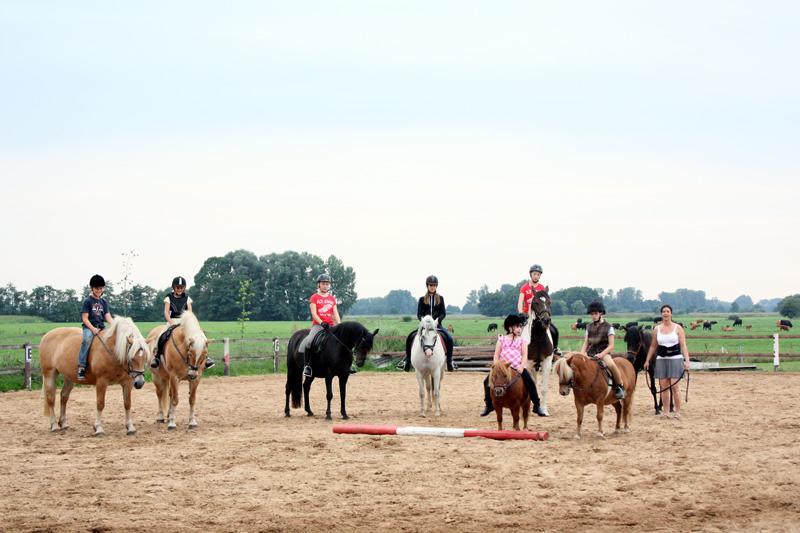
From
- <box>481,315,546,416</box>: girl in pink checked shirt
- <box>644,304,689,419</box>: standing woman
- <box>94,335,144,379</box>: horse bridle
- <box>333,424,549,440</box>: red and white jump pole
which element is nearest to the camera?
<box>333,424,549,440</box>: red and white jump pole

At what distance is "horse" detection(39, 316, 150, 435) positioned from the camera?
13.4 m

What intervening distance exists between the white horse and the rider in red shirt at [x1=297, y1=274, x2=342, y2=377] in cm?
159

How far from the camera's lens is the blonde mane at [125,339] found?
1334cm

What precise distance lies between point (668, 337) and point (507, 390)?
4.00 metres

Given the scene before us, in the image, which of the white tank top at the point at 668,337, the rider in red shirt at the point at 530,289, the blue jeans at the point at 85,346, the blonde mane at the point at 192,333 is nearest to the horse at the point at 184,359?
the blonde mane at the point at 192,333

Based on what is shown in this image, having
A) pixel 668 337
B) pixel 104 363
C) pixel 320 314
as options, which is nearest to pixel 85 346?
pixel 104 363

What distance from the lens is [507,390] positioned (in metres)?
12.5

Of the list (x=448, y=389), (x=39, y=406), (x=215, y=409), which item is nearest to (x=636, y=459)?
(x=215, y=409)

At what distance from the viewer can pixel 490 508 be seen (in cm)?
830

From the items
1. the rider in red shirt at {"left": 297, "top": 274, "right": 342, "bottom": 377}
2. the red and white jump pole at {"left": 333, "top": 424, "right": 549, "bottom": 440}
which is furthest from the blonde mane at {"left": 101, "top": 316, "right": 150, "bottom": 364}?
the red and white jump pole at {"left": 333, "top": 424, "right": 549, "bottom": 440}

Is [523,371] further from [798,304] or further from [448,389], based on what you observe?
[798,304]

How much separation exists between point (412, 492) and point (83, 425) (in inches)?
335

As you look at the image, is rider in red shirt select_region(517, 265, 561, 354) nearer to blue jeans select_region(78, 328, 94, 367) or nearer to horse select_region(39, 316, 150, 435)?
horse select_region(39, 316, 150, 435)

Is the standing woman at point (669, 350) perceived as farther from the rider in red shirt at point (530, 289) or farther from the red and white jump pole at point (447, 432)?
the red and white jump pole at point (447, 432)
